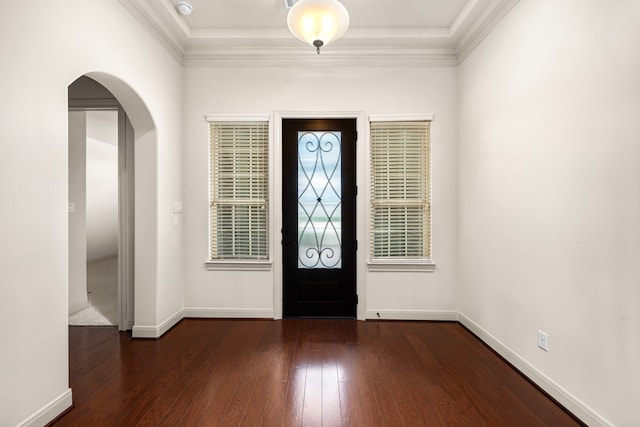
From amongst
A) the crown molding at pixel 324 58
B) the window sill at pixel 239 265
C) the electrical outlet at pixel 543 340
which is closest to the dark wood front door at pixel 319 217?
the window sill at pixel 239 265

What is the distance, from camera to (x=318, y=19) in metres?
2.29

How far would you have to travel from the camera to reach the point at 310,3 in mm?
2244

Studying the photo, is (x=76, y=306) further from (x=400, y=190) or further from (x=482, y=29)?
(x=482, y=29)

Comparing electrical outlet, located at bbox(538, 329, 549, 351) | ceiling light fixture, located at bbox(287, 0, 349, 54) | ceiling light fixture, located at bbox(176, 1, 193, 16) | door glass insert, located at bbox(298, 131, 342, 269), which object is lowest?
electrical outlet, located at bbox(538, 329, 549, 351)

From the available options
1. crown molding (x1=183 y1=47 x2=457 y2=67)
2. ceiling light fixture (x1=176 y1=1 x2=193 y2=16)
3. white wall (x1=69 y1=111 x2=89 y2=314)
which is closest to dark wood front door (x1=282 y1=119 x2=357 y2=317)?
crown molding (x1=183 y1=47 x2=457 y2=67)

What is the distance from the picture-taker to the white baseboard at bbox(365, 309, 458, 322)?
3598 millimetres

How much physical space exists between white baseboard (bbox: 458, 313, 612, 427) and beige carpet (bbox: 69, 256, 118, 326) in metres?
3.80

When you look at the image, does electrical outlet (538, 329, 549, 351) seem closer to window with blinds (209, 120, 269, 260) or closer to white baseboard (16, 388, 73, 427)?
window with blinds (209, 120, 269, 260)

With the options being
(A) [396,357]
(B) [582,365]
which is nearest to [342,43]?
(A) [396,357]

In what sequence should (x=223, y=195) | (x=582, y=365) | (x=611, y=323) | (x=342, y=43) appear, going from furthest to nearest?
1. (x=223, y=195)
2. (x=342, y=43)
3. (x=582, y=365)
4. (x=611, y=323)

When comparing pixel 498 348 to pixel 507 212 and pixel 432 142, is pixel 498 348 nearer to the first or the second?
pixel 507 212

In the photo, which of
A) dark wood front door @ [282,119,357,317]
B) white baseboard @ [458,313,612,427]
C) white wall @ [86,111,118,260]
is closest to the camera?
white baseboard @ [458,313,612,427]

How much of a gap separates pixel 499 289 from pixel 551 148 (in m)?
1.27

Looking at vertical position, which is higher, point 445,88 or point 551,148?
point 445,88
